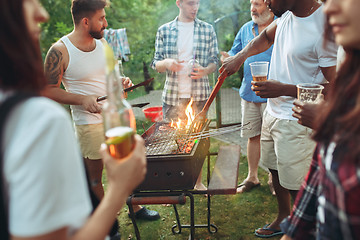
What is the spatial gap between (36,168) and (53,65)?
285 centimetres

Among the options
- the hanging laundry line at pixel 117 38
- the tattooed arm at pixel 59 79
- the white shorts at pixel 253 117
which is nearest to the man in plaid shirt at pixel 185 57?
the white shorts at pixel 253 117

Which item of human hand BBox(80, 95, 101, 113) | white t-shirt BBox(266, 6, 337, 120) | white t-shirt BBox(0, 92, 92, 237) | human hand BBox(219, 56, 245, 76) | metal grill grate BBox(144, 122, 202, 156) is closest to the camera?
white t-shirt BBox(0, 92, 92, 237)

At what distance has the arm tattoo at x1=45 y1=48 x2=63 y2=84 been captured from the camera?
135 inches

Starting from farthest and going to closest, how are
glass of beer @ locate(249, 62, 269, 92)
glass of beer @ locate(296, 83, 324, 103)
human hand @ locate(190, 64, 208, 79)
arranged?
human hand @ locate(190, 64, 208, 79), glass of beer @ locate(249, 62, 269, 92), glass of beer @ locate(296, 83, 324, 103)

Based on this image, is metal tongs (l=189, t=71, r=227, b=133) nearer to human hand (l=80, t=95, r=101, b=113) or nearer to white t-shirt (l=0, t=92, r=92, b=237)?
human hand (l=80, t=95, r=101, b=113)

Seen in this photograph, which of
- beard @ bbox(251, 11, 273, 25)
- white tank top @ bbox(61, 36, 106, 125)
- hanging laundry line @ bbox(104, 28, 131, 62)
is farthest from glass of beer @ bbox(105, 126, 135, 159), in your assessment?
hanging laundry line @ bbox(104, 28, 131, 62)

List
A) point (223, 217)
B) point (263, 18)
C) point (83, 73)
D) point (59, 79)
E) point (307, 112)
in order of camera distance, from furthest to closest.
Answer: point (263, 18) → point (223, 217) → point (83, 73) → point (59, 79) → point (307, 112)

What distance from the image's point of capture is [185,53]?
16.4ft

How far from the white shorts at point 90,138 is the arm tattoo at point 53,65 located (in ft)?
2.20

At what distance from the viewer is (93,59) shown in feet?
12.0

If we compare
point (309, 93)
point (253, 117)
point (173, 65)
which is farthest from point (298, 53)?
point (173, 65)

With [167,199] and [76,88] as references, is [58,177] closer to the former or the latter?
[167,199]

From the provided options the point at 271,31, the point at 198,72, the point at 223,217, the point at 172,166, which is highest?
the point at 271,31

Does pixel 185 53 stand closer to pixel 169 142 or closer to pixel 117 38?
pixel 169 142
